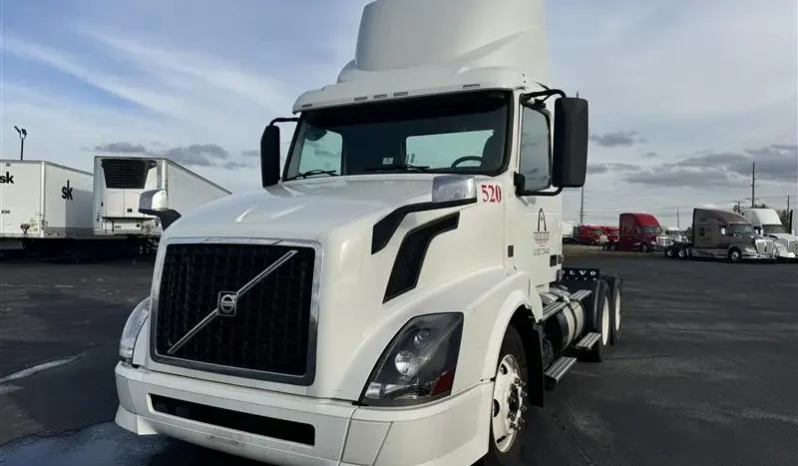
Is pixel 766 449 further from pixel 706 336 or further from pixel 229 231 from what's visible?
pixel 706 336

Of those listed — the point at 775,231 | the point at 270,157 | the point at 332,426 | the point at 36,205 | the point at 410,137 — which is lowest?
the point at 332,426

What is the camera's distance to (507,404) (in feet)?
12.7

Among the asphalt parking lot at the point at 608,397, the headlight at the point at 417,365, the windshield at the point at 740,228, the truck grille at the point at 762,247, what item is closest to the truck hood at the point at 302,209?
the headlight at the point at 417,365

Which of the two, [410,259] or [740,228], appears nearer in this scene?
[410,259]

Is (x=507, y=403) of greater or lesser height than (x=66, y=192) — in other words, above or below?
below

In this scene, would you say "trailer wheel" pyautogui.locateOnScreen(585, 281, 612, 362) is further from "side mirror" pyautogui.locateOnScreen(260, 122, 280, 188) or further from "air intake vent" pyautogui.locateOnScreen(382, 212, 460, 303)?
"air intake vent" pyautogui.locateOnScreen(382, 212, 460, 303)

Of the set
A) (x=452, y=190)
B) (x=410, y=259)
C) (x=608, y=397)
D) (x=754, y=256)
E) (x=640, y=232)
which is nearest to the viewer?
(x=452, y=190)

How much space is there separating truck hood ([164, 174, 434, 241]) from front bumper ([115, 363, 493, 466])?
836 millimetres

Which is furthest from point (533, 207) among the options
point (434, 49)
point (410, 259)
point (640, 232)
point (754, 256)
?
point (640, 232)

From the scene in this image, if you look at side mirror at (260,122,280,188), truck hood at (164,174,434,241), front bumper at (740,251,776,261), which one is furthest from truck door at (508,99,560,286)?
front bumper at (740,251,776,261)

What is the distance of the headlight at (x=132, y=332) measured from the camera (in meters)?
3.74

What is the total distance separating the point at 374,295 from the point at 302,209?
697 millimetres

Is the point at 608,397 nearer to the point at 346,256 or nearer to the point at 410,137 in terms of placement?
the point at 410,137

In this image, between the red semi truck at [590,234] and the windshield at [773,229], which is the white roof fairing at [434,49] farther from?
the red semi truck at [590,234]
